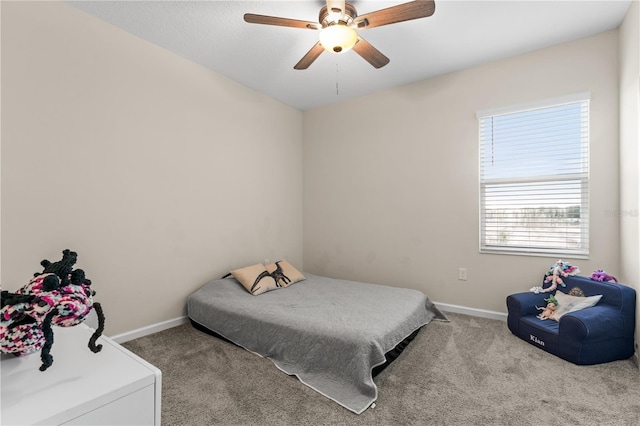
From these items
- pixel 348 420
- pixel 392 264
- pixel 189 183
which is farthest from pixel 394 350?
pixel 189 183

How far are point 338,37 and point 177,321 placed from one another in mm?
2800

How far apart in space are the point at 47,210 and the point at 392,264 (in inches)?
128

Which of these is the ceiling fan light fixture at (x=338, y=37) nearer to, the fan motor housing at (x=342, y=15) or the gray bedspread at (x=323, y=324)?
the fan motor housing at (x=342, y=15)

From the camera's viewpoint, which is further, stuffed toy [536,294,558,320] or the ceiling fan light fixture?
stuffed toy [536,294,558,320]

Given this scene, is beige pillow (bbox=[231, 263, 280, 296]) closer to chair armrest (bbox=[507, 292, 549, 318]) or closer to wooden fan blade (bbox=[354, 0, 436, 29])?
chair armrest (bbox=[507, 292, 549, 318])

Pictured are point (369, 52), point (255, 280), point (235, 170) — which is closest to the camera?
point (369, 52)

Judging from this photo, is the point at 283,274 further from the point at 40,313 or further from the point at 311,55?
the point at 40,313

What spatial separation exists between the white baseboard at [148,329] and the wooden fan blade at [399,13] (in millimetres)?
2932

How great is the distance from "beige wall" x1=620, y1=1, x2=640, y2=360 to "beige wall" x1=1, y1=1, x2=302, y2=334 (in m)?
3.38

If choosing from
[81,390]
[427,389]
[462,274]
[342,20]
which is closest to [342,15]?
[342,20]

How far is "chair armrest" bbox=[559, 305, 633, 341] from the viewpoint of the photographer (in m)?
2.12

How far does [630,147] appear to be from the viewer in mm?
2307

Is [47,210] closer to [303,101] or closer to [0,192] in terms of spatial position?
[0,192]

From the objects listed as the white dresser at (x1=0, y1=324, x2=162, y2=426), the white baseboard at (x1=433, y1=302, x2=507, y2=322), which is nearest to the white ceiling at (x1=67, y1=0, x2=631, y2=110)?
the white dresser at (x1=0, y1=324, x2=162, y2=426)
